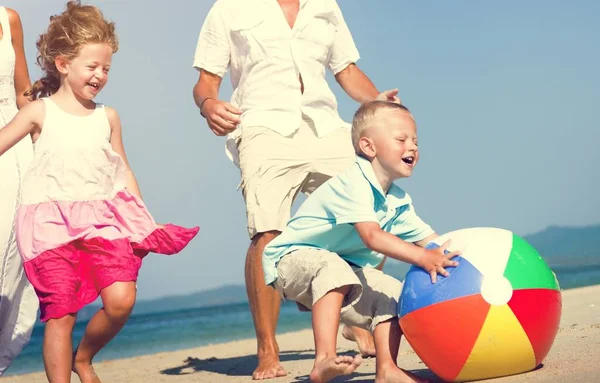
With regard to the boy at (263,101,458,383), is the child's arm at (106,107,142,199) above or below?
above

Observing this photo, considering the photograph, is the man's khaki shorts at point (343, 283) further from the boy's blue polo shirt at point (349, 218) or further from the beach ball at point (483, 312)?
the beach ball at point (483, 312)

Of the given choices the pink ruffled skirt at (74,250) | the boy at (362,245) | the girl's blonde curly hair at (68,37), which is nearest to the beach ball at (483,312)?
the boy at (362,245)

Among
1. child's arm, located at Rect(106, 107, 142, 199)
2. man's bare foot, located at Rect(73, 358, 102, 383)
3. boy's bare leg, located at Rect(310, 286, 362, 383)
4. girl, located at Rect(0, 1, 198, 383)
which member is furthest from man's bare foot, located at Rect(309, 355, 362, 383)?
child's arm, located at Rect(106, 107, 142, 199)

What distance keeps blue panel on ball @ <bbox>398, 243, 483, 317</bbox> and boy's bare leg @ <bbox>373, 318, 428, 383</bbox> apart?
25 cm

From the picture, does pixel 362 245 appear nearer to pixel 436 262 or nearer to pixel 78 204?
pixel 436 262

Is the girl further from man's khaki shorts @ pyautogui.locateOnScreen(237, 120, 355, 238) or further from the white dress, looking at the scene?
man's khaki shorts @ pyautogui.locateOnScreen(237, 120, 355, 238)

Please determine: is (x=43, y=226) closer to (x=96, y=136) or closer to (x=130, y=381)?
(x=96, y=136)

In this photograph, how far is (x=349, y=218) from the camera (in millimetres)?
4754

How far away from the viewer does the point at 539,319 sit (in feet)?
14.7

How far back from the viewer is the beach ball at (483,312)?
4398 millimetres

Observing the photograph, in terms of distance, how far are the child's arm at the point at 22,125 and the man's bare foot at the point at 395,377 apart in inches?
87.1

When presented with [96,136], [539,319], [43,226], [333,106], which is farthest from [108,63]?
[539,319]

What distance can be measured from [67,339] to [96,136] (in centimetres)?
110

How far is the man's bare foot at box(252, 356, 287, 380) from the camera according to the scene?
19.7ft
